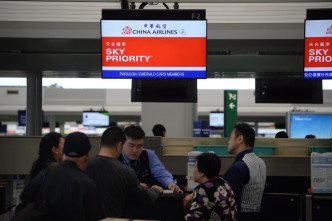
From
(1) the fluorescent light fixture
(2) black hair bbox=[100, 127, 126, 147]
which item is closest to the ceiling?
(2) black hair bbox=[100, 127, 126, 147]

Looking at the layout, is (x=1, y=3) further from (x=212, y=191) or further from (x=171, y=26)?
(x=212, y=191)

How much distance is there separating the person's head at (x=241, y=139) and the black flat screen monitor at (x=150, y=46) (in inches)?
62.9

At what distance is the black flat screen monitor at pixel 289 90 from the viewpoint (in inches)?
269

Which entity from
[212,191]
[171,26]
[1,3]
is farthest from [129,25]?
[212,191]

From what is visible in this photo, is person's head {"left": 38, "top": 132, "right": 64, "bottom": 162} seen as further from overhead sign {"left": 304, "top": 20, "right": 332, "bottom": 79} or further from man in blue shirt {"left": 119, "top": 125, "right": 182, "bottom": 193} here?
overhead sign {"left": 304, "top": 20, "right": 332, "bottom": 79}

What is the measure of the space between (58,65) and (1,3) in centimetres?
170

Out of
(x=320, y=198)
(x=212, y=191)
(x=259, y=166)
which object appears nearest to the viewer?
(x=212, y=191)

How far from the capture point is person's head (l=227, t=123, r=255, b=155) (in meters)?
3.69

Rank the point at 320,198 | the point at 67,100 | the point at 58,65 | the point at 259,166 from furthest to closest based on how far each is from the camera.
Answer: the point at 67,100, the point at 58,65, the point at 320,198, the point at 259,166

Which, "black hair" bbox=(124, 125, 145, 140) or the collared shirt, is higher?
"black hair" bbox=(124, 125, 145, 140)

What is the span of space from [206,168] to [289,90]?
14.1 ft

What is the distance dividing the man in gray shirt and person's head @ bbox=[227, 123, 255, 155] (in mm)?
919

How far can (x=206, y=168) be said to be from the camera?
10.3 feet

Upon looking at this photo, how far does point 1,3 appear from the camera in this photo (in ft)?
21.1
